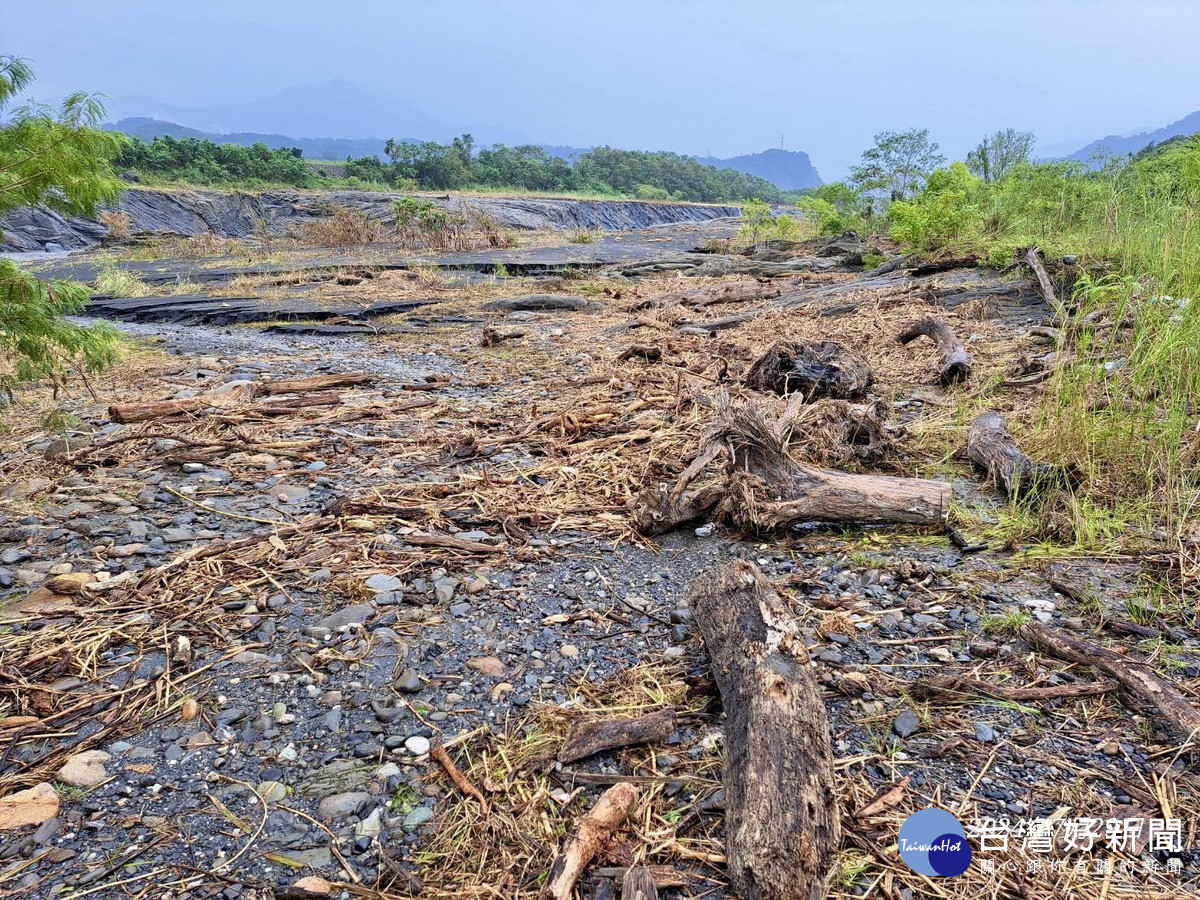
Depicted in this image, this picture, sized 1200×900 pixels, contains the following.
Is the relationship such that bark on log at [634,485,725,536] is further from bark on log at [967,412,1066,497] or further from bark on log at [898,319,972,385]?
bark on log at [898,319,972,385]

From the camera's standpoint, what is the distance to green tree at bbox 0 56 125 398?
3.21 metres

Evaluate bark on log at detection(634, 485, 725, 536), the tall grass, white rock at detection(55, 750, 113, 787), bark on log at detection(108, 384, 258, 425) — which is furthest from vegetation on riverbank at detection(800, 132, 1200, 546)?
bark on log at detection(108, 384, 258, 425)

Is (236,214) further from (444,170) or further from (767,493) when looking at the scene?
(767,493)

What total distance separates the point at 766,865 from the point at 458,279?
1608 cm

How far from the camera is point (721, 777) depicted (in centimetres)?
187

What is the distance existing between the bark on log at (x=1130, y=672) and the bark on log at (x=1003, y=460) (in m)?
1.15

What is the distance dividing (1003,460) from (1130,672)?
5.77 ft

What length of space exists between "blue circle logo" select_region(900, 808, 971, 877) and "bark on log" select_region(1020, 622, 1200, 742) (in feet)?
2.76

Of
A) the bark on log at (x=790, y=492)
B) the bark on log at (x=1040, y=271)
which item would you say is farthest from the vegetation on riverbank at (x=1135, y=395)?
the bark on log at (x=1040, y=271)

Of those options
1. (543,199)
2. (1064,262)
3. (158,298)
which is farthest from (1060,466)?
(543,199)

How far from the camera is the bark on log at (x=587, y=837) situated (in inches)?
59.7

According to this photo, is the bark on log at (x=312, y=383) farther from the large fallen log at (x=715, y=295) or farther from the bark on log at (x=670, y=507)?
the large fallen log at (x=715, y=295)

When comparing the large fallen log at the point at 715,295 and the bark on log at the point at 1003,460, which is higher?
the large fallen log at the point at 715,295

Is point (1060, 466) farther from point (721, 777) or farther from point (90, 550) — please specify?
point (90, 550)
